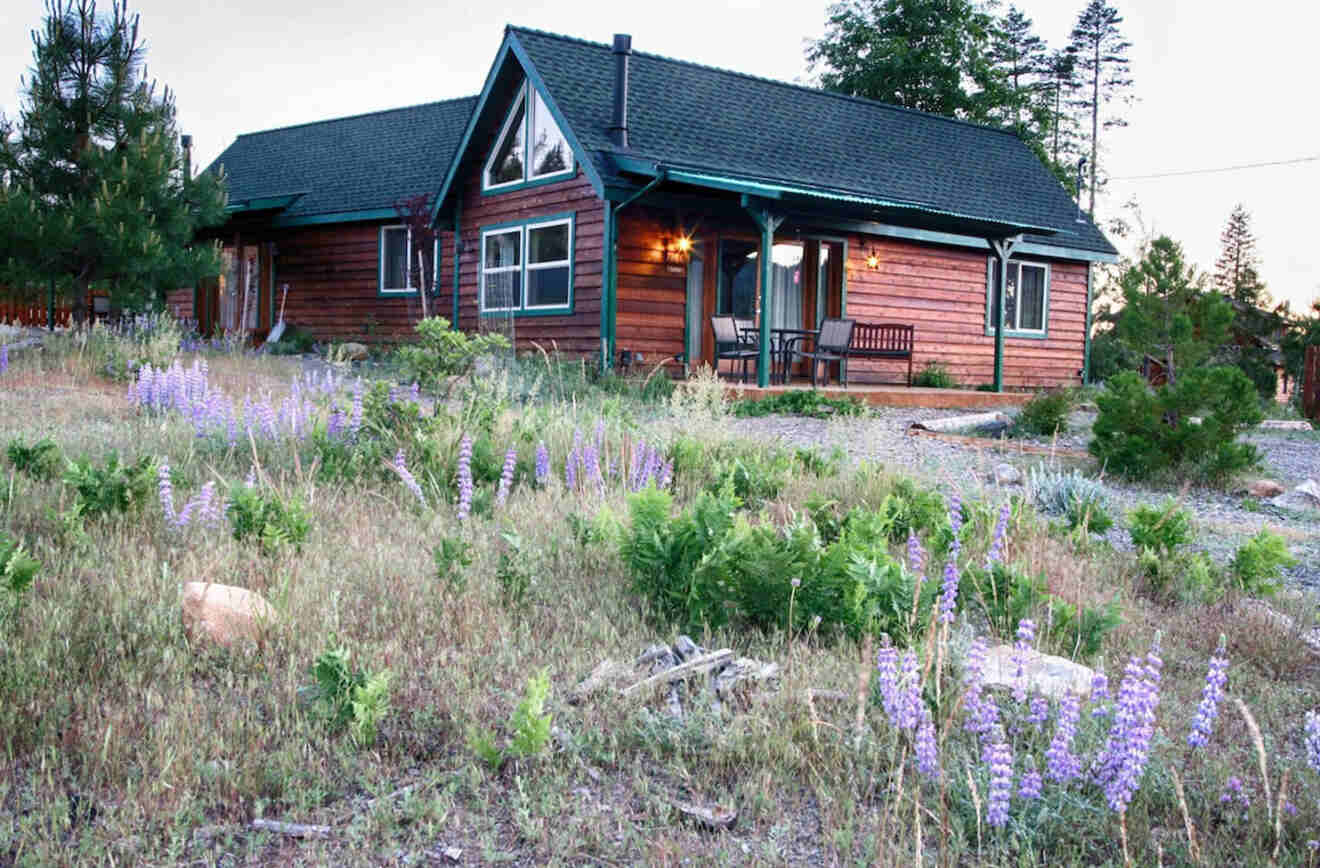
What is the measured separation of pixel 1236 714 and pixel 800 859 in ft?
5.22

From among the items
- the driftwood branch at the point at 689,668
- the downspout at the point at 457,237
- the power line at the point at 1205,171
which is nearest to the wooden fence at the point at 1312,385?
the downspout at the point at 457,237

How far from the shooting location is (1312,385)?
17.6m

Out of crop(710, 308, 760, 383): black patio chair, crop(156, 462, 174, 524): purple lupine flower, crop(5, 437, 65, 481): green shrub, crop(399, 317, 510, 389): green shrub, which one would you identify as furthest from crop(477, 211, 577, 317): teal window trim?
crop(156, 462, 174, 524): purple lupine flower

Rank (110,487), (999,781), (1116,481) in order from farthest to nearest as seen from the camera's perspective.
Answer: (1116,481) → (110,487) → (999,781)

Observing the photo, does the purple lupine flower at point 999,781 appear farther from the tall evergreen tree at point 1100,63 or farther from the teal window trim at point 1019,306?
the tall evergreen tree at point 1100,63

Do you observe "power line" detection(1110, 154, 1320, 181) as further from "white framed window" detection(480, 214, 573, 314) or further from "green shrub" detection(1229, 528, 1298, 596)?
"green shrub" detection(1229, 528, 1298, 596)

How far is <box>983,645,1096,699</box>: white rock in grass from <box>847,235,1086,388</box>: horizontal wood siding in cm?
1435

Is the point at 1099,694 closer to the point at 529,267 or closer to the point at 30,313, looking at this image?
the point at 529,267

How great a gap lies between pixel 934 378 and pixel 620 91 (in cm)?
730

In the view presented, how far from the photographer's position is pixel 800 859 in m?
2.16

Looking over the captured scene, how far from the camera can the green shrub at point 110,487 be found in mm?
4215

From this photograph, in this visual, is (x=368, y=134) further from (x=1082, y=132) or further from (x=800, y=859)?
(x=1082, y=132)

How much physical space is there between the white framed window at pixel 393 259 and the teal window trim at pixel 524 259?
2845 mm

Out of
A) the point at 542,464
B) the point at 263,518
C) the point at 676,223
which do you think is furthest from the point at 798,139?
the point at 263,518
